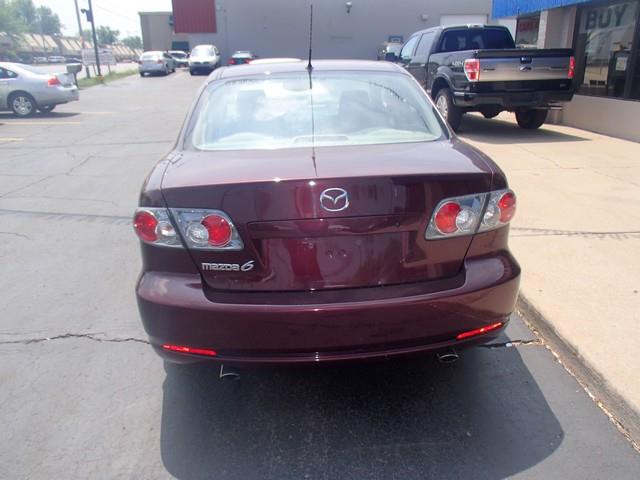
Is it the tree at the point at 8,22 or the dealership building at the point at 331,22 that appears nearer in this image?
the dealership building at the point at 331,22

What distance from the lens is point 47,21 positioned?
143 meters

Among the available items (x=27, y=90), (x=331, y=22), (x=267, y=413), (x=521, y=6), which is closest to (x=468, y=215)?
(x=267, y=413)

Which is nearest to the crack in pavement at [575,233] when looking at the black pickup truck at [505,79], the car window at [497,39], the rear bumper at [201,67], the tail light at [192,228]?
the tail light at [192,228]

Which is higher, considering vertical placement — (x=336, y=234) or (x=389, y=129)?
(x=389, y=129)

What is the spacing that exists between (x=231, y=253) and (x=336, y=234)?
457 millimetres

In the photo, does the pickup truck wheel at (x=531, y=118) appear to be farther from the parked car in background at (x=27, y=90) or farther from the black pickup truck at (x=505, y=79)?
the parked car in background at (x=27, y=90)

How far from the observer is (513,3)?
1312 cm

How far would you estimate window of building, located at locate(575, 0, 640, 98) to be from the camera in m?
10.2

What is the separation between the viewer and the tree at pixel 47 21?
465 ft

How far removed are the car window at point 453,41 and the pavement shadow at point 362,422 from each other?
993cm

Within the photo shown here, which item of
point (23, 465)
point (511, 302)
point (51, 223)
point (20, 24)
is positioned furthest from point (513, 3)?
point (20, 24)

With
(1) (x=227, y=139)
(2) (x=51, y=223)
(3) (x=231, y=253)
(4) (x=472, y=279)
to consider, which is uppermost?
(1) (x=227, y=139)

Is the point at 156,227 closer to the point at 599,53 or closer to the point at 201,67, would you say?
the point at 599,53

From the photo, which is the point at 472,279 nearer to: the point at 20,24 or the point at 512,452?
the point at 512,452
